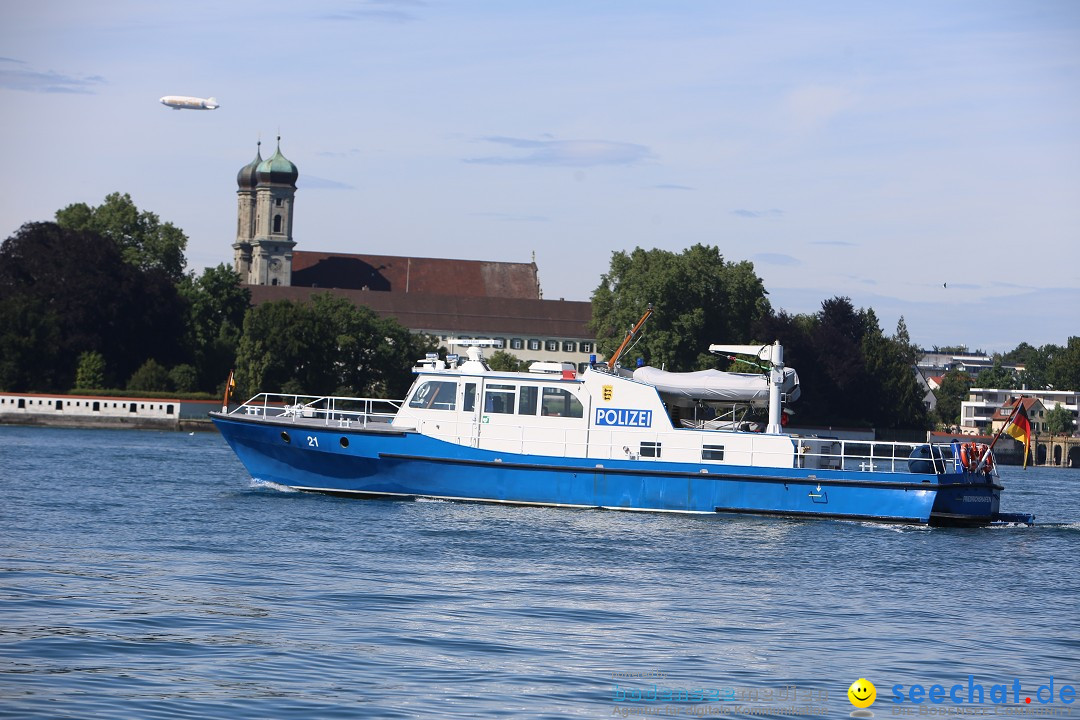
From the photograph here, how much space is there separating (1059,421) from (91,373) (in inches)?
3537

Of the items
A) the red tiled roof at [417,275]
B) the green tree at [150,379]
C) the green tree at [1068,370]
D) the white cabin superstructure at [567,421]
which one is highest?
the red tiled roof at [417,275]

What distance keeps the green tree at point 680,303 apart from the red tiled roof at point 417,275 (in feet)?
205

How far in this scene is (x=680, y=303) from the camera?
303 ft

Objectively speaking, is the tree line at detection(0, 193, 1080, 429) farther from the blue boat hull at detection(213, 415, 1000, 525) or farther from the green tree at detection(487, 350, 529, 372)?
the blue boat hull at detection(213, 415, 1000, 525)

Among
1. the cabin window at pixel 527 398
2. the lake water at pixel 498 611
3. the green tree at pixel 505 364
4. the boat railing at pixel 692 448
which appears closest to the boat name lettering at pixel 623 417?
the boat railing at pixel 692 448

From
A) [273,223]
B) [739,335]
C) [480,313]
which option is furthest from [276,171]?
[739,335]

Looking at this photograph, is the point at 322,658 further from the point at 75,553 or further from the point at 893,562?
the point at 893,562

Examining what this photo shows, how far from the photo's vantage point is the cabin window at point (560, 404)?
31.3 meters

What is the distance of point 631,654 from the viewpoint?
16.2 meters

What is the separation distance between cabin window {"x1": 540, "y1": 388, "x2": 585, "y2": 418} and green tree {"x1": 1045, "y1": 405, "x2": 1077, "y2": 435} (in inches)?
4271

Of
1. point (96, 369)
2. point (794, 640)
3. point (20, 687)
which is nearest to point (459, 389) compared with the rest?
point (794, 640)

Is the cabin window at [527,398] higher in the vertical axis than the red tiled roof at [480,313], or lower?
lower

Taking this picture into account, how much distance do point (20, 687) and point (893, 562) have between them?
1615 centimetres

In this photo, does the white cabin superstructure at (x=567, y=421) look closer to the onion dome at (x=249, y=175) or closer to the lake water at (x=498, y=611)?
Result: the lake water at (x=498, y=611)
